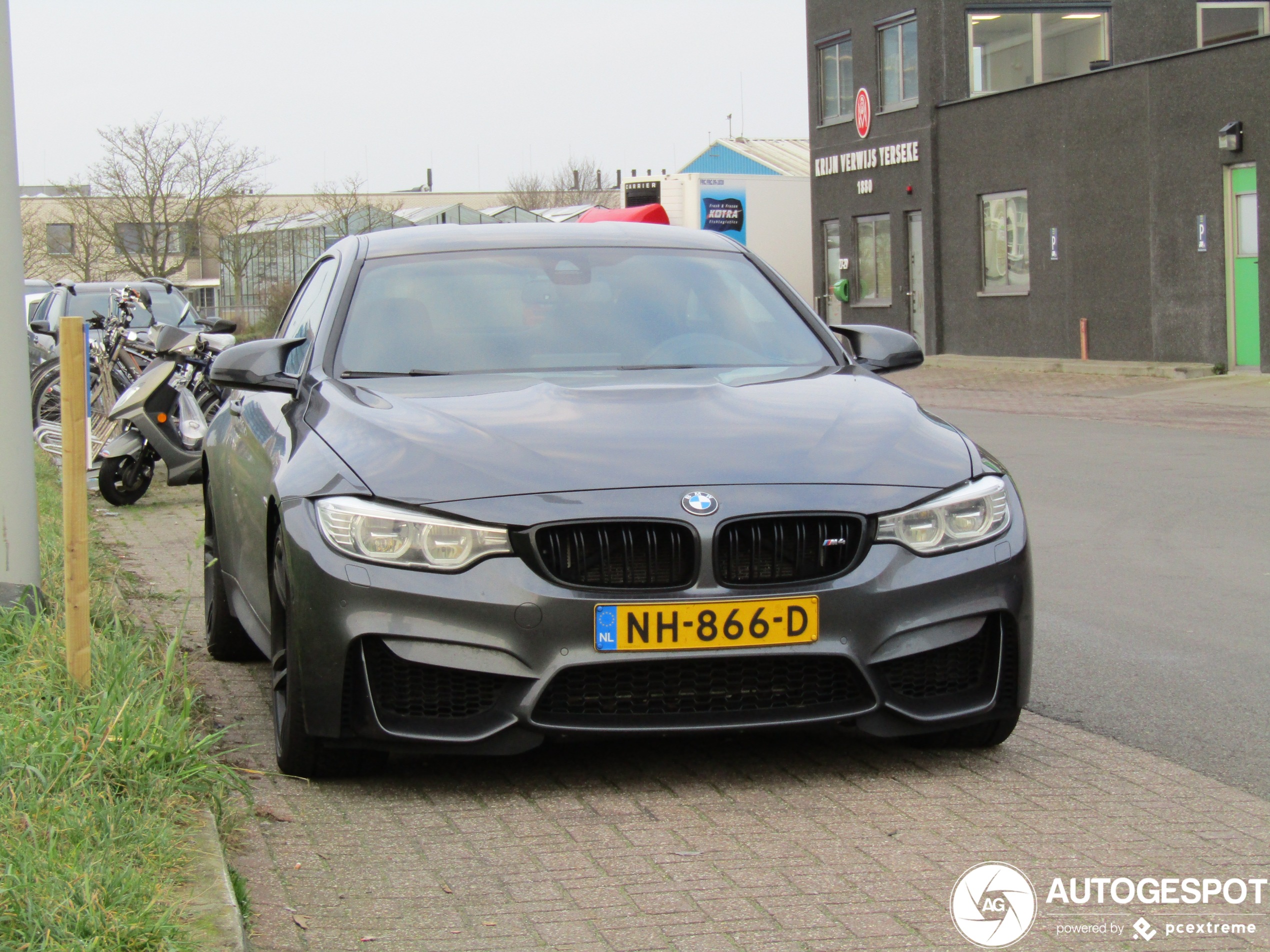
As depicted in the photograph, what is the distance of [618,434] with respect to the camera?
14.6ft

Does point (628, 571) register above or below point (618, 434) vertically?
below

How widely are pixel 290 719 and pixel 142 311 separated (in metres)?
16.0

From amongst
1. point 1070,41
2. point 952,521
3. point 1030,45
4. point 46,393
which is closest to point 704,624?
point 952,521

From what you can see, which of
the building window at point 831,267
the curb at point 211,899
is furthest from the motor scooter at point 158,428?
the building window at point 831,267

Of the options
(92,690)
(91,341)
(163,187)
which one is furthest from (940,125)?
(163,187)

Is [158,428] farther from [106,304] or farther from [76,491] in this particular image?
[106,304]

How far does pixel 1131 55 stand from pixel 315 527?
29859 mm

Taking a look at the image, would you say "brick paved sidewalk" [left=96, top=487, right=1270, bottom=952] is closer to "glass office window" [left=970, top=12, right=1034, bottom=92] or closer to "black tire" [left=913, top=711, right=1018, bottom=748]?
"black tire" [left=913, top=711, right=1018, bottom=748]

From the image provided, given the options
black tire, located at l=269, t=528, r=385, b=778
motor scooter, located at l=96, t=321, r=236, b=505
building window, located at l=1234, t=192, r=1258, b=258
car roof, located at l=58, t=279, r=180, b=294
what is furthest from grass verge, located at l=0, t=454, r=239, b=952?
building window, located at l=1234, t=192, r=1258, b=258

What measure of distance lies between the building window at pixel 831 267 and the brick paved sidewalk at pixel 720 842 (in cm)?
3042

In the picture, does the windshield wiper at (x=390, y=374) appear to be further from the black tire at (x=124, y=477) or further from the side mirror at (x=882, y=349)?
the black tire at (x=124, y=477)

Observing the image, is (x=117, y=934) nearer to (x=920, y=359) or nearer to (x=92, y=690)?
(x=92, y=690)

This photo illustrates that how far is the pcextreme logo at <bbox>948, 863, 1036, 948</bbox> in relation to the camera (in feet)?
11.0

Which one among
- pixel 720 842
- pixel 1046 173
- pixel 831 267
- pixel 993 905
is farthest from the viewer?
pixel 831 267
